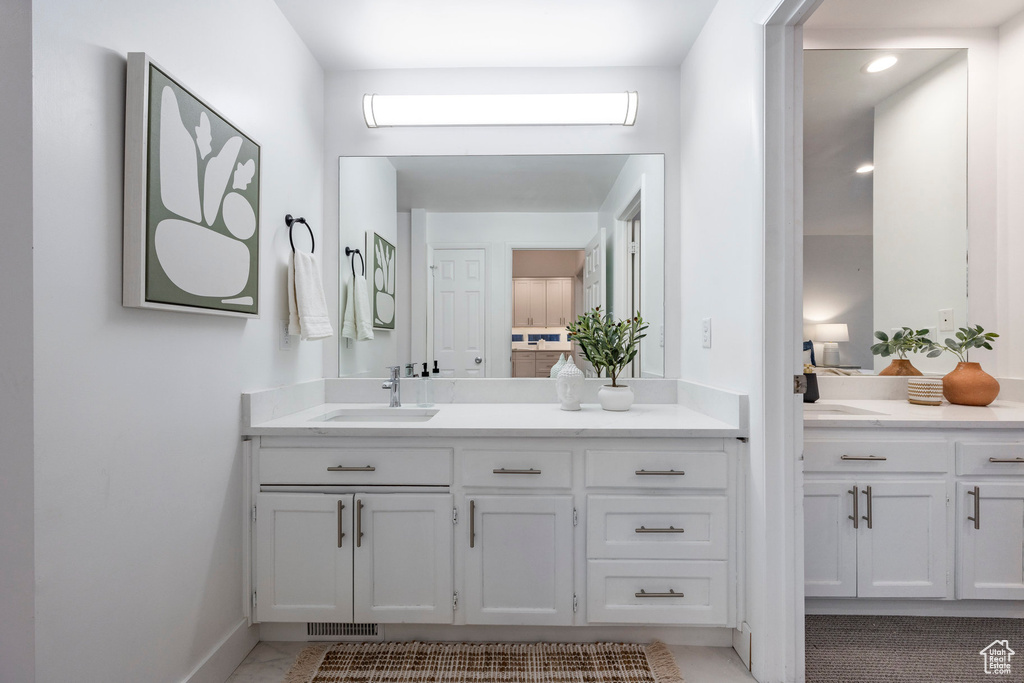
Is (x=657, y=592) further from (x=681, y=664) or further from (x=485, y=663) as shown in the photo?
(x=485, y=663)

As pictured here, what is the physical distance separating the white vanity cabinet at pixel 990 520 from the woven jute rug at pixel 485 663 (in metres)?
1.14

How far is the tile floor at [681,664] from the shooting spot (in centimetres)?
156

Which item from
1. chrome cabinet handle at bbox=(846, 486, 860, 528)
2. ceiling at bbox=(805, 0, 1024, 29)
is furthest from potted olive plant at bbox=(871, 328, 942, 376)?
ceiling at bbox=(805, 0, 1024, 29)

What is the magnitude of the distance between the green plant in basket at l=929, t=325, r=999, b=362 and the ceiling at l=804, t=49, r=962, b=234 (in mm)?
571

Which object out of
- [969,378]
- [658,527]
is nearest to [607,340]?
[658,527]

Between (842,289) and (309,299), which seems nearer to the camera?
(309,299)

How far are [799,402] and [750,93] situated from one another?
0.96 metres

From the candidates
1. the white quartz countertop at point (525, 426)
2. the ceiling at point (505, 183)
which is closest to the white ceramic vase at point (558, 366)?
the white quartz countertop at point (525, 426)

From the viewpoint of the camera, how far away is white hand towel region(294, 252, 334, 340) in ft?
6.20

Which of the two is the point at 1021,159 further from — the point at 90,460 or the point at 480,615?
the point at 90,460

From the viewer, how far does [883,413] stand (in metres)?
1.94

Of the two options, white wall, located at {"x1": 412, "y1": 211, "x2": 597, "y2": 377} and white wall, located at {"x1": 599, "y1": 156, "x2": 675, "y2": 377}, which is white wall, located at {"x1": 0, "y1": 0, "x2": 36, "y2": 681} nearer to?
white wall, located at {"x1": 412, "y1": 211, "x2": 597, "y2": 377}

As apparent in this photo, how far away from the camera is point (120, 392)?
1.13 metres

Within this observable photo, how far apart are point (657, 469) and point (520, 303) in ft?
3.16
